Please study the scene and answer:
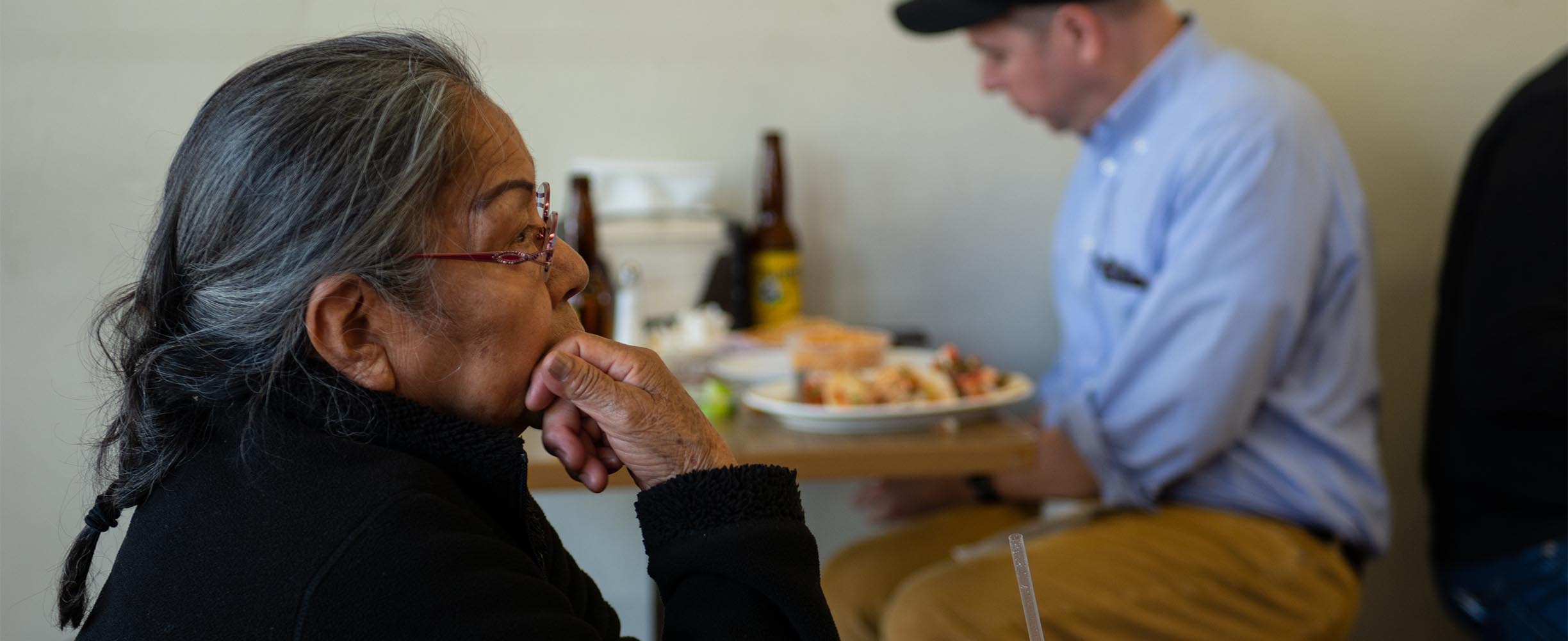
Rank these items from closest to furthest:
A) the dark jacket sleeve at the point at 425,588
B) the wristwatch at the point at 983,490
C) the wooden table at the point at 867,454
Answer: the dark jacket sleeve at the point at 425,588 → the wooden table at the point at 867,454 → the wristwatch at the point at 983,490

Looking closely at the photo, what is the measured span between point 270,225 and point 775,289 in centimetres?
146

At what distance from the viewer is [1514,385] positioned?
1614 mm

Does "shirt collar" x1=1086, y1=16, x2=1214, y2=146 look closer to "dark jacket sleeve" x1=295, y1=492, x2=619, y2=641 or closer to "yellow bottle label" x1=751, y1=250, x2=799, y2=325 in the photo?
"yellow bottle label" x1=751, y1=250, x2=799, y2=325

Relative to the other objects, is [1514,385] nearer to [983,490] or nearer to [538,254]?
[983,490]

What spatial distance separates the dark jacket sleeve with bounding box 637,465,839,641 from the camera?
2.48 ft

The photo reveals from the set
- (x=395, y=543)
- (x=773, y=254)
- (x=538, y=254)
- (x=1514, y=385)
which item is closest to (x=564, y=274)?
(x=538, y=254)

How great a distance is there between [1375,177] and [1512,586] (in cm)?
110

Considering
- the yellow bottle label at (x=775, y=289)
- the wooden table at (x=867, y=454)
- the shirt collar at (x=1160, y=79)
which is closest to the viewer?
the wooden table at (x=867, y=454)

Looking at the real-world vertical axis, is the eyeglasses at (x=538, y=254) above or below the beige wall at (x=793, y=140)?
above

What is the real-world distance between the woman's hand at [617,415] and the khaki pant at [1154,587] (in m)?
0.73

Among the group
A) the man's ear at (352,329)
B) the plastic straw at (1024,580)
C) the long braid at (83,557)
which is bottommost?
the long braid at (83,557)

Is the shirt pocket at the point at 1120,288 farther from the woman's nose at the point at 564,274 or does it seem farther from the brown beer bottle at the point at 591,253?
the woman's nose at the point at 564,274

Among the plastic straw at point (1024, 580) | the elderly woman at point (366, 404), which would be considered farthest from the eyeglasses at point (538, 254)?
the plastic straw at point (1024, 580)

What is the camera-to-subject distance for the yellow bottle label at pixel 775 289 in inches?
83.7
